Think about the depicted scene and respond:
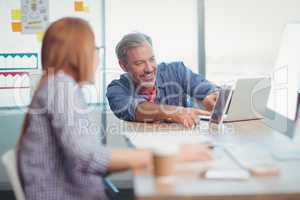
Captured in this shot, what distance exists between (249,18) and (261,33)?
169 millimetres

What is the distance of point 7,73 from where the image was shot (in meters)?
3.56

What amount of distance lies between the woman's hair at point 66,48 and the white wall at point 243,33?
2459mm

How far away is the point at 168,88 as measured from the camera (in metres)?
2.65

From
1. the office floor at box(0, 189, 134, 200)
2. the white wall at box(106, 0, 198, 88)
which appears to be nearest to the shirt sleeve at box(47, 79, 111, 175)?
the office floor at box(0, 189, 134, 200)

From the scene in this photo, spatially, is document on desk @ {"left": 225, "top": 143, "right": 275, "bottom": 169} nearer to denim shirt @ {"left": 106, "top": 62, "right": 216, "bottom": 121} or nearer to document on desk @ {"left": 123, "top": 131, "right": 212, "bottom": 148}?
document on desk @ {"left": 123, "top": 131, "right": 212, "bottom": 148}

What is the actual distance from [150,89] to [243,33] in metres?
1.42

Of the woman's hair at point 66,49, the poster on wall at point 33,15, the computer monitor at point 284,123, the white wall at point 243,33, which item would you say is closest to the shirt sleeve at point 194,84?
the computer monitor at point 284,123

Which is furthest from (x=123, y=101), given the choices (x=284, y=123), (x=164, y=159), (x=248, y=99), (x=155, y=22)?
(x=155, y=22)

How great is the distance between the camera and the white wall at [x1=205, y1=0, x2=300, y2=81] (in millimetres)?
3561

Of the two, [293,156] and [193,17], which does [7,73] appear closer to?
[193,17]

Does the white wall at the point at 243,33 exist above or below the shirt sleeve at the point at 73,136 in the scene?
above

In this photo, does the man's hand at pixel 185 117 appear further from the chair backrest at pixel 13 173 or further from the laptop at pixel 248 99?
the chair backrest at pixel 13 173

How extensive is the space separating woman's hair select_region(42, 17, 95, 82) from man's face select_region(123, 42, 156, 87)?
1145 mm

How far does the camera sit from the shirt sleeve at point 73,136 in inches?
46.3
